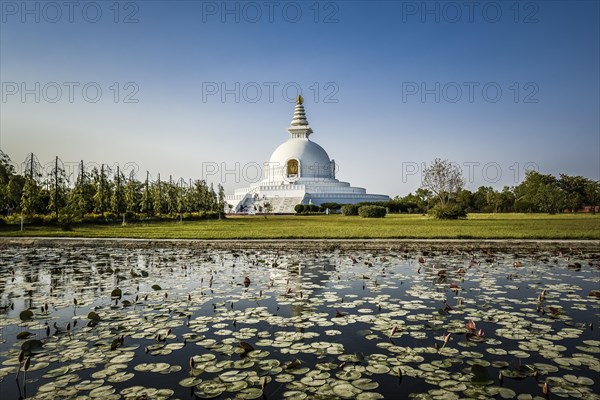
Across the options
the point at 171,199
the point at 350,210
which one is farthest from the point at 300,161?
the point at 171,199

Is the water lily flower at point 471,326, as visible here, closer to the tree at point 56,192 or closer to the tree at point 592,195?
the tree at point 56,192

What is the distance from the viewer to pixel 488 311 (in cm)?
677

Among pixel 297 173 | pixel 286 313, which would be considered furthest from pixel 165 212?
pixel 286 313

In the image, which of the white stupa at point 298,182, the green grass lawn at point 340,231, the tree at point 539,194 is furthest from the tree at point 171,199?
the tree at point 539,194

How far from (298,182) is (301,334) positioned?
194 feet

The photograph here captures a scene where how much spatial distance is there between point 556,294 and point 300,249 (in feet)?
29.6

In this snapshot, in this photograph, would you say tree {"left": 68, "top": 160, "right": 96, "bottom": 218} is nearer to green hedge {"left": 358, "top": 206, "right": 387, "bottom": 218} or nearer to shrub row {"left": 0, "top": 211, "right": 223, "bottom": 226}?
shrub row {"left": 0, "top": 211, "right": 223, "bottom": 226}

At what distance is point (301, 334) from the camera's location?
5.61 meters

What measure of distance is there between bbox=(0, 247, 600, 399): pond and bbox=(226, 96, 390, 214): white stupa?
4536cm

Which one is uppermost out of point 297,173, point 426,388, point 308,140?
point 308,140

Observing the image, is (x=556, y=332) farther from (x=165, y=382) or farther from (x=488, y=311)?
(x=165, y=382)

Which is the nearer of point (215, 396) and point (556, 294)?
point (215, 396)

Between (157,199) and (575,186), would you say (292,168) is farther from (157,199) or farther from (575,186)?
(575,186)

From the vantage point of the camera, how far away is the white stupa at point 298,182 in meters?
57.0
